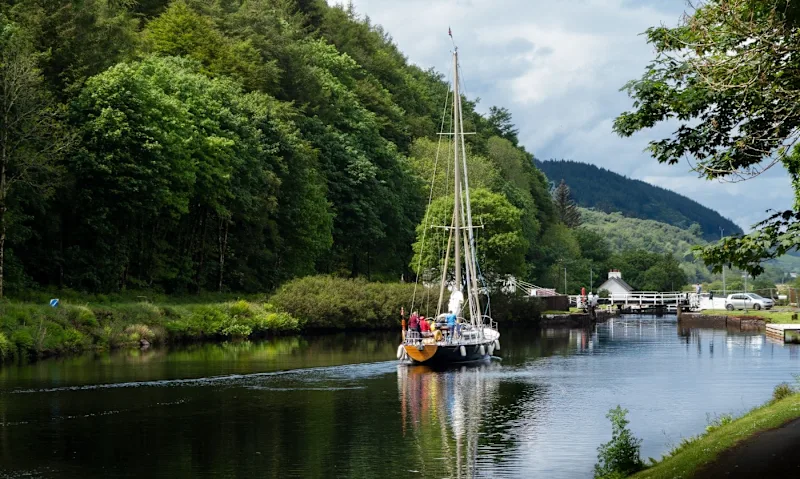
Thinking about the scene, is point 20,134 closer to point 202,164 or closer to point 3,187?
point 3,187

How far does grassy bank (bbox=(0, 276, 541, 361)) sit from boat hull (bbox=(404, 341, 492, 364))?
18.5 m

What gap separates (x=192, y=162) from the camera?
75312mm

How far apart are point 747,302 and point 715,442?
93.6 m

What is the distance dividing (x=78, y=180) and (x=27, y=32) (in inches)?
385

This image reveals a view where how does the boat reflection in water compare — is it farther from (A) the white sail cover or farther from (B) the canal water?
(A) the white sail cover

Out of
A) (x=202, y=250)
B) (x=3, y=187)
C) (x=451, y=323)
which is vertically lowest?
(x=451, y=323)

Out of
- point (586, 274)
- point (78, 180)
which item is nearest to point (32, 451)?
point (78, 180)

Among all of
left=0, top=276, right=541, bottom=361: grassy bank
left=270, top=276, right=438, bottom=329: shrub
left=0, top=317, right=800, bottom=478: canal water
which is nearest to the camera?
left=0, top=317, right=800, bottom=478: canal water

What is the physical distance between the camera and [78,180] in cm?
6812

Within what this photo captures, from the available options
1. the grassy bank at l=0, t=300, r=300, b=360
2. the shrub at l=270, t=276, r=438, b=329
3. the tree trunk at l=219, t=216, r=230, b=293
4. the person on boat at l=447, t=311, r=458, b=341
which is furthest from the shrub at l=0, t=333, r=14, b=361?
the tree trunk at l=219, t=216, r=230, b=293

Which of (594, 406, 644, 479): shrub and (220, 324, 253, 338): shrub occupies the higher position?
(220, 324, 253, 338): shrub

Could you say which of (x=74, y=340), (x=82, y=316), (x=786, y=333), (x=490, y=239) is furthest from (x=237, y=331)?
(x=786, y=333)

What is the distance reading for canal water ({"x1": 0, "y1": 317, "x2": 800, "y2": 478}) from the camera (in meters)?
28.8

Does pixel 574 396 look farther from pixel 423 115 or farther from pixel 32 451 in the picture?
pixel 423 115
